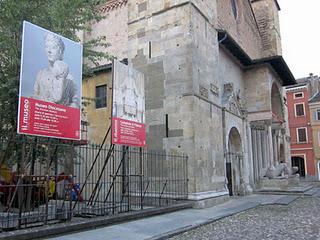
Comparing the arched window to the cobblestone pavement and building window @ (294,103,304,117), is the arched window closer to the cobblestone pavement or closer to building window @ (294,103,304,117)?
the cobblestone pavement

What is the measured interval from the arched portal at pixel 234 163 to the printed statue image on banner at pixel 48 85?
11.0 meters

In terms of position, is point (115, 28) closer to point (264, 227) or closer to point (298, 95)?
point (264, 227)

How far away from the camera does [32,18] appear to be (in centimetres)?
982

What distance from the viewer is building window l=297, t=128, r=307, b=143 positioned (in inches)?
1730

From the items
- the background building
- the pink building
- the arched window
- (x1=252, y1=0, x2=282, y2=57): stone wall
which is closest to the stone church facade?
the arched window

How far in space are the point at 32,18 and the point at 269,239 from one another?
339 inches

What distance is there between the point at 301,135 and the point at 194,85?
119 ft

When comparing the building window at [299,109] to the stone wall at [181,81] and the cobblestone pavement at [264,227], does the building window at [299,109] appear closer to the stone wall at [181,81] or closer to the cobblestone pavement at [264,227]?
the stone wall at [181,81]

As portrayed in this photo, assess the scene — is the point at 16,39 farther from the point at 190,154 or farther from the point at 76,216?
the point at 190,154

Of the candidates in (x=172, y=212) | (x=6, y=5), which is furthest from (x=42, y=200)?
(x=6, y=5)

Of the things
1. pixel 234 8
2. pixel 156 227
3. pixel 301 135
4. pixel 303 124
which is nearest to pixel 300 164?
pixel 301 135

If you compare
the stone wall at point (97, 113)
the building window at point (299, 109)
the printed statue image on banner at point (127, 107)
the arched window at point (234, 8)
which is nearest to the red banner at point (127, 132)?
the printed statue image on banner at point (127, 107)

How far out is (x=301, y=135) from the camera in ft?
145

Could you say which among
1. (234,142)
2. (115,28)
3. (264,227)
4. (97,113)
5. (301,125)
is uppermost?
(115,28)
